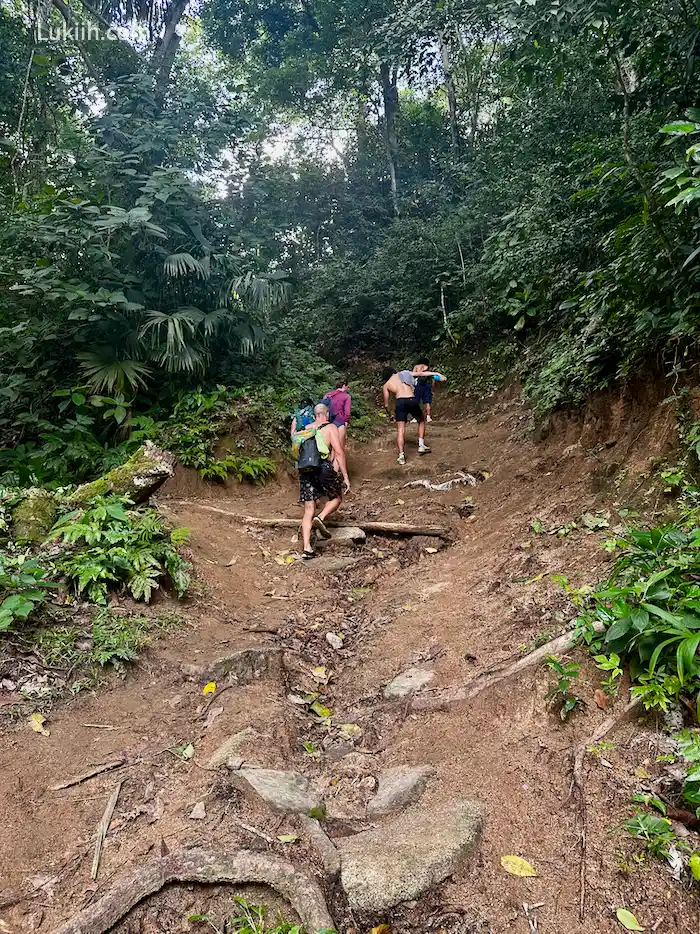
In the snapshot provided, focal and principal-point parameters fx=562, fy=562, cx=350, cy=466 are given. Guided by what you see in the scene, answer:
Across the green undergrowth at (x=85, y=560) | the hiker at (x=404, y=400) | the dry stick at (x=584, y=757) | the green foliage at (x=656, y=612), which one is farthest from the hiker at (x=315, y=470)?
the dry stick at (x=584, y=757)

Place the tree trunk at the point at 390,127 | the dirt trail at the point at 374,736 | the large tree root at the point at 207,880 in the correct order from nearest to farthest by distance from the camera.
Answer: the large tree root at the point at 207,880
the dirt trail at the point at 374,736
the tree trunk at the point at 390,127

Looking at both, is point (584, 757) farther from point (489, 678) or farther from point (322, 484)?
point (322, 484)

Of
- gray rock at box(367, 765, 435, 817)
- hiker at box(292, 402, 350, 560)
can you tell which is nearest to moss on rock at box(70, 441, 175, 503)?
hiker at box(292, 402, 350, 560)

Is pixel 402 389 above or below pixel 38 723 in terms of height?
above

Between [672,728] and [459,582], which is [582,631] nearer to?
[672,728]

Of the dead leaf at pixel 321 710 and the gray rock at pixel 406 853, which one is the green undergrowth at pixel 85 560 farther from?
the gray rock at pixel 406 853

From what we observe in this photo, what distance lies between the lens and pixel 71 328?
897 centimetres

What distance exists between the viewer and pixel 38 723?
10.2 ft

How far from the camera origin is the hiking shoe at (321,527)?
6.87 meters

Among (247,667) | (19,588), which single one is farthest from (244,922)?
(19,588)

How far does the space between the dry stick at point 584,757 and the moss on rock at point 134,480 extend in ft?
13.4

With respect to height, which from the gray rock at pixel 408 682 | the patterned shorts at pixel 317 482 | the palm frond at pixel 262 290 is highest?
the palm frond at pixel 262 290

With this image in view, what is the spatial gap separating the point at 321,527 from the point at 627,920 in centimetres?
525

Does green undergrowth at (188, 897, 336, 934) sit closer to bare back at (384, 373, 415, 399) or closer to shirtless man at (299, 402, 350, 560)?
shirtless man at (299, 402, 350, 560)
